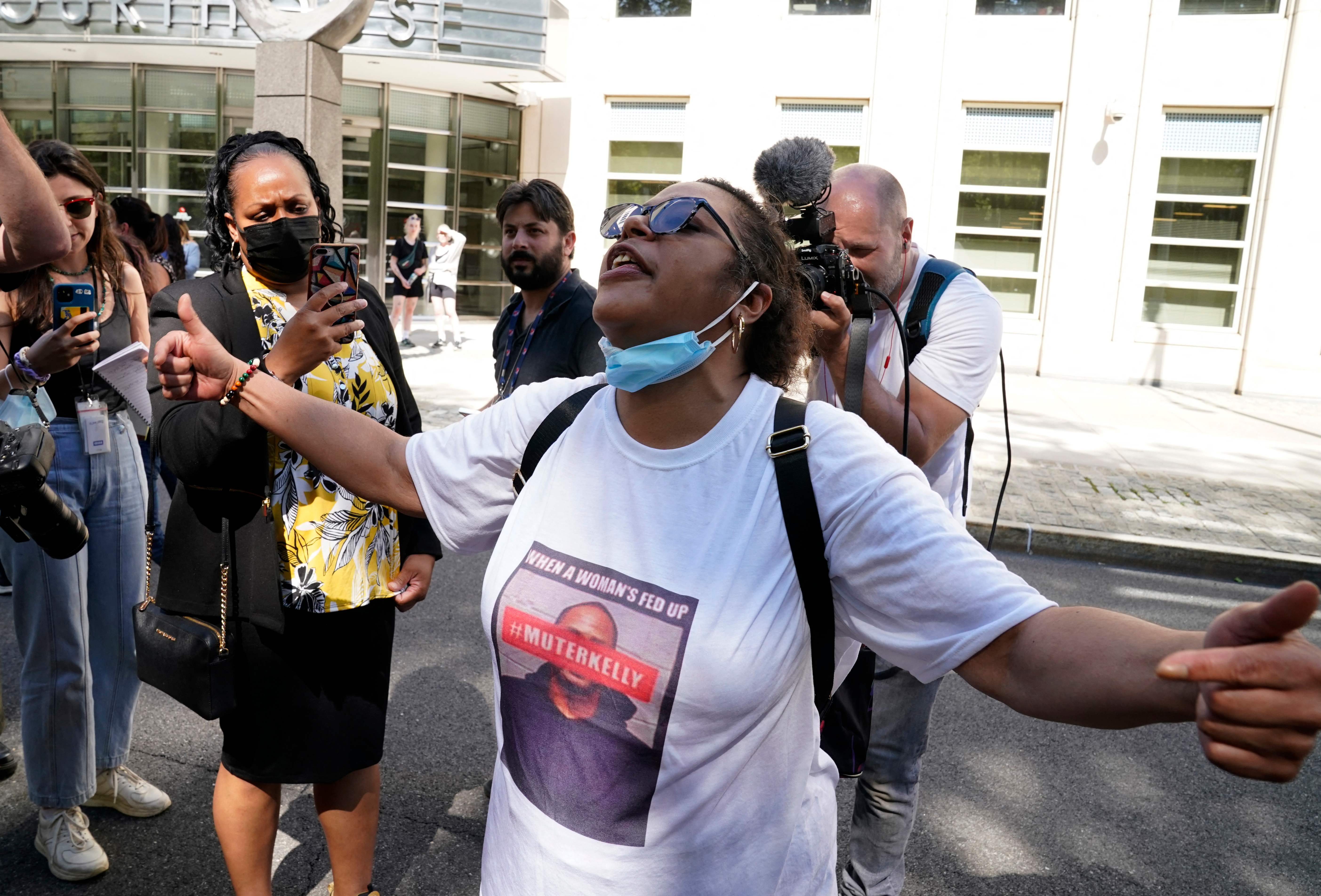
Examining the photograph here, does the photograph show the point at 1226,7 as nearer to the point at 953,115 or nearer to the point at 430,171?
the point at 953,115

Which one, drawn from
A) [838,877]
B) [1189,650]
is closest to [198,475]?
[1189,650]

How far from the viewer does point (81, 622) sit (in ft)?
Result: 10.2

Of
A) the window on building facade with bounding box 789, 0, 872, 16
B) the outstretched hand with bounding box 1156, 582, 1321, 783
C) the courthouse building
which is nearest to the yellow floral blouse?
the outstretched hand with bounding box 1156, 582, 1321, 783

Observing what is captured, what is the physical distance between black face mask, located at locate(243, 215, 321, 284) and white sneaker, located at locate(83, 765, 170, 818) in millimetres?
1898

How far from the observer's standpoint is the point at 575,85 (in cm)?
1811

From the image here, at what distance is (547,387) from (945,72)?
52.7 feet

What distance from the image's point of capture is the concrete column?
7879 mm

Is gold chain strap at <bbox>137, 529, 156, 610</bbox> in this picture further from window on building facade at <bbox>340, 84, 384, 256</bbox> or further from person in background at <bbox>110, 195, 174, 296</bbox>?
window on building facade at <bbox>340, 84, 384, 256</bbox>

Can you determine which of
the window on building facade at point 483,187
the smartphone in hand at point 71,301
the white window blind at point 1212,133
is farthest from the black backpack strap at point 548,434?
the window on building facade at point 483,187

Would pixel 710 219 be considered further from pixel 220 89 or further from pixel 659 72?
pixel 220 89

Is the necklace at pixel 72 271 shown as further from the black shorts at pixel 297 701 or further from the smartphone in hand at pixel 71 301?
the black shorts at pixel 297 701

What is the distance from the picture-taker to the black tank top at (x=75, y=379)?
3.03 m

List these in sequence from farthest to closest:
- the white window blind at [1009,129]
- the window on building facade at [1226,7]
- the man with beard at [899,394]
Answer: the white window blind at [1009,129] < the window on building facade at [1226,7] < the man with beard at [899,394]

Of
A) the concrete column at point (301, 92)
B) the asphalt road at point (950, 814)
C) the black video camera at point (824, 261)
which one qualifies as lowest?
the asphalt road at point (950, 814)
